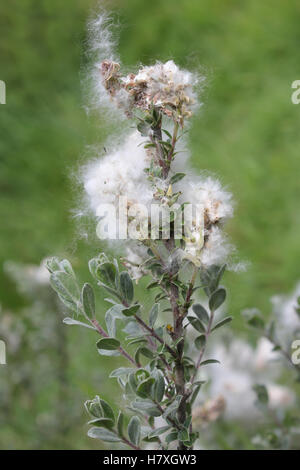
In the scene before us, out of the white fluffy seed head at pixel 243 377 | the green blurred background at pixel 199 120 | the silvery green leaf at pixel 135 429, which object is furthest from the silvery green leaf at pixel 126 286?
the green blurred background at pixel 199 120

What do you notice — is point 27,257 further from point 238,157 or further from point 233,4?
point 233,4

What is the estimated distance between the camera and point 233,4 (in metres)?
2.48

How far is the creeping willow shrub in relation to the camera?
476mm

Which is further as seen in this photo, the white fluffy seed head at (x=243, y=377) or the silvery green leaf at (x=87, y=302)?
the white fluffy seed head at (x=243, y=377)

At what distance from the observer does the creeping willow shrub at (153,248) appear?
48cm

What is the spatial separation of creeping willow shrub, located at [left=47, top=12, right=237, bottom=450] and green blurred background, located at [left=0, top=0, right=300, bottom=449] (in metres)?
1.22

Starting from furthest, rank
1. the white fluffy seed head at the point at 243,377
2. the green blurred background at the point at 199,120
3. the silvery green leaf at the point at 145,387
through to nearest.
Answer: the green blurred background at the point at 199,120
the white fluffy seed head at the point at 243,377
the silvery green leaf at the point at 145,387

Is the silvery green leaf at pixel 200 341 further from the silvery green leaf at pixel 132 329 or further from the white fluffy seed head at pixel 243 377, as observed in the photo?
the white fluffy seed head at pixel 243 377

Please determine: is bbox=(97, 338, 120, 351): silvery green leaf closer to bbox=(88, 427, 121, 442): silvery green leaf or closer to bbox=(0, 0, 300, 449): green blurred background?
bbox=(88, 427, 121, 442): silvery green leaf

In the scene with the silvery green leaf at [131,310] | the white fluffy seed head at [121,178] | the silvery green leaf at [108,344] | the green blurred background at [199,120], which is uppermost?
the green blurred background at [199,120]

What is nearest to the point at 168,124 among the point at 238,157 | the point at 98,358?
the point at 98,358

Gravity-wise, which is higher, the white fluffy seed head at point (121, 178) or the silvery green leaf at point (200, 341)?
the white fluffy seed head at point (121, 178)

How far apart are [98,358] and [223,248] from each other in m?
1.03

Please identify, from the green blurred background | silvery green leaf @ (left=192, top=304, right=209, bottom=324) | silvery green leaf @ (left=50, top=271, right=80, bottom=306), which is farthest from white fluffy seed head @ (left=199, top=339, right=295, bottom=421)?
the green blurred background
